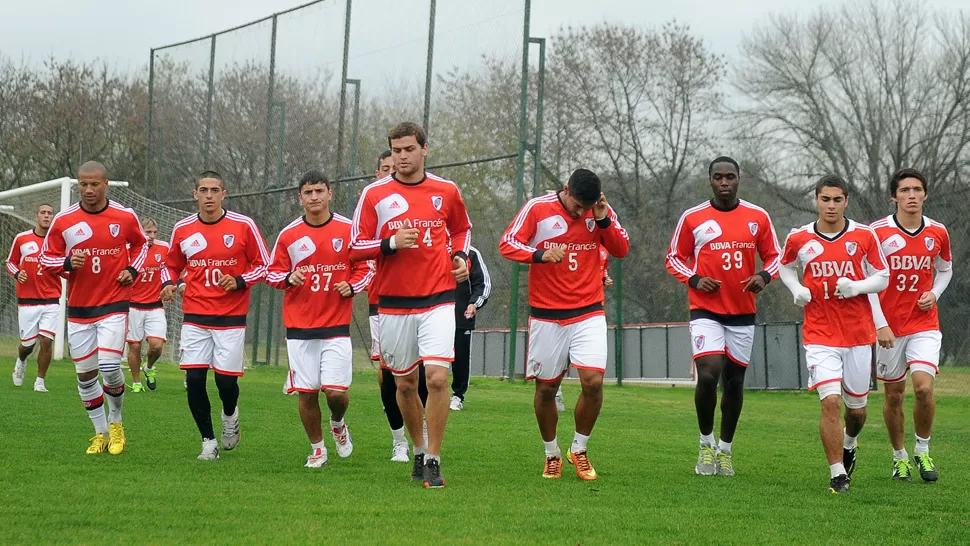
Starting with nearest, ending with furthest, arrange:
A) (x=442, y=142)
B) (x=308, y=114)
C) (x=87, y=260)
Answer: (x=87, y=260), (x=442, y=142), (x=308, y=114)

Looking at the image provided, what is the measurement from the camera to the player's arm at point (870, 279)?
825 cm

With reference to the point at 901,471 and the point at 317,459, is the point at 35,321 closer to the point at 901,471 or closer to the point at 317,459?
the point at 317,459

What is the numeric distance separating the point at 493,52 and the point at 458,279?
14.9 m

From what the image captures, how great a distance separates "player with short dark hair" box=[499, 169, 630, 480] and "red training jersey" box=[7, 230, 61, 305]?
1184 centimetres

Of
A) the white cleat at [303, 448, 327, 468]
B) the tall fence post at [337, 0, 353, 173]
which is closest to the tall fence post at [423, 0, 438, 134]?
the tall fence post at [337, 0, 353, 173]

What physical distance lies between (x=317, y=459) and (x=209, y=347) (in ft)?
4.41

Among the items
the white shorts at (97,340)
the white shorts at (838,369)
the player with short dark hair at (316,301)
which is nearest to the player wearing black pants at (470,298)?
the player with short dark hair at (316,301)

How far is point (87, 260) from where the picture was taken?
9914 millimetres

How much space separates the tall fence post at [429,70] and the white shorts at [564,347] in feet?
49.6

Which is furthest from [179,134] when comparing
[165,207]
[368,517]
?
[368,517]

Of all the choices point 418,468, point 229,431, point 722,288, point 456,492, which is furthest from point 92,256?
point 722,288

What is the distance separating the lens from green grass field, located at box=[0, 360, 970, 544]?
619 centimetres

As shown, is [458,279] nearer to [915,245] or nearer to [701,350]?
[701,350]

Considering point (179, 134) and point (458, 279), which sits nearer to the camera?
point (458, 279)
